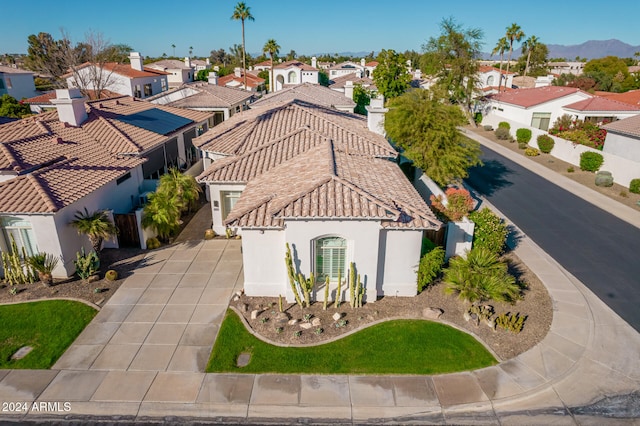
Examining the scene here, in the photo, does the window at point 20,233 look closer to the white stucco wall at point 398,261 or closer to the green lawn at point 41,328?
the green lawn at point 41,328

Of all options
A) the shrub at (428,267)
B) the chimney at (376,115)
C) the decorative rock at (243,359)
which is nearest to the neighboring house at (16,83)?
the chimney at (376,115)

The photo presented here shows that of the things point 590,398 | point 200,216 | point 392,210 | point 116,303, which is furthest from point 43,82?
point 590,398

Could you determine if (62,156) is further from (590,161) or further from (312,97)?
(590,161)

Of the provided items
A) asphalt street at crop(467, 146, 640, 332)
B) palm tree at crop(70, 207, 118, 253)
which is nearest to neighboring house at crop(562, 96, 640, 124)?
asphalt street at crop(467, 146, 640, 332)

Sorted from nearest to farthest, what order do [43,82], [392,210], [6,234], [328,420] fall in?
[328,420] → [392,210] → [6,234] → [43,82]

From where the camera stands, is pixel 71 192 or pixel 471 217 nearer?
pixel 71 192

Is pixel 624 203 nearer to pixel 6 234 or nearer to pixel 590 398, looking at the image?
pixel 590 398

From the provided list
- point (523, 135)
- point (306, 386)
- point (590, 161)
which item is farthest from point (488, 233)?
point (523, 135)
